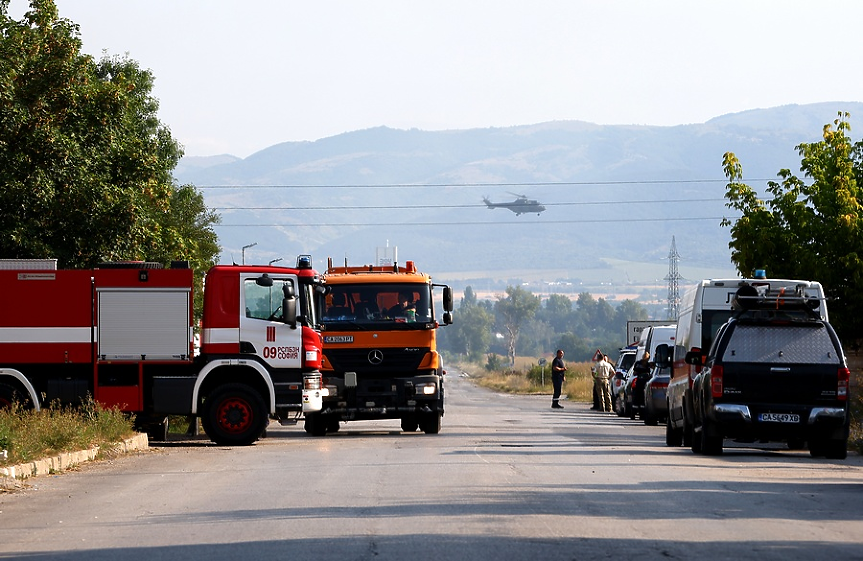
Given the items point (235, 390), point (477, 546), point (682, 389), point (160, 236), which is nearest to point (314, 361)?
point (235, 390)

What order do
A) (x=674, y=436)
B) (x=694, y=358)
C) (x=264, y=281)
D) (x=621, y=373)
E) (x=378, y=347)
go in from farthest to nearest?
(x=621, y=373)
(x=378, y=347)
(x=674, y=436)
(x=264, y=281)
(x=694, y=358)

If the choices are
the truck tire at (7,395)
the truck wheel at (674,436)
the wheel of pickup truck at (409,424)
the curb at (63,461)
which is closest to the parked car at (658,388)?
the wheel of pickup truck at (409,424)

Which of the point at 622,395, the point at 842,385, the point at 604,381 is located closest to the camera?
the point at 842,385

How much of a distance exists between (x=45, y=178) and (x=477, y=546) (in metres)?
18.4

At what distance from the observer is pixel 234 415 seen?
23297 mm

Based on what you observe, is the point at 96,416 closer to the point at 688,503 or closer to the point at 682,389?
the point at 682,389

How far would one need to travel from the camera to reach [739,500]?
45.8ft

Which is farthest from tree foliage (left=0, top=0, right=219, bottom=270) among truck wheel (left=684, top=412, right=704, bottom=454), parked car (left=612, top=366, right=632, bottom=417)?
parked car (left=612, top=366, right=632, bottom=417)

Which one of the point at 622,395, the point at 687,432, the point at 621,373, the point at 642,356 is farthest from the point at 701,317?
the point at 621,373

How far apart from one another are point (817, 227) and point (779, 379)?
46.6 ft

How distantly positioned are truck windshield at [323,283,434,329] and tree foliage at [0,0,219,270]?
475 cm

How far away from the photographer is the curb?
1691cm

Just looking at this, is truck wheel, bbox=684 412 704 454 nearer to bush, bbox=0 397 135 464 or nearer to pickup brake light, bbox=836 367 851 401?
pickup brake light, bbox=836 367 851 401

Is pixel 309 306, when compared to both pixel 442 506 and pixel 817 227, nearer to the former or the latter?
pixel 442 506
